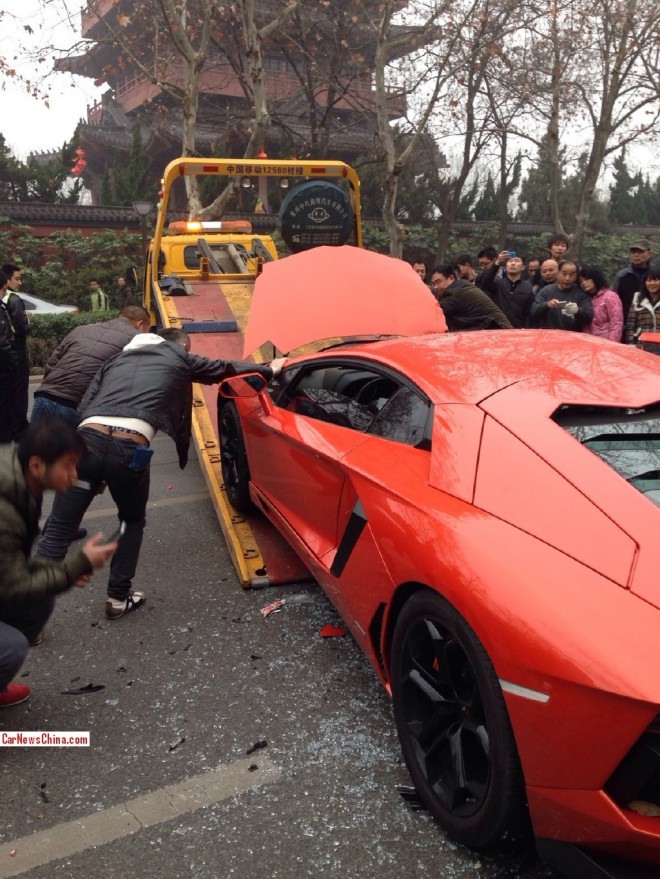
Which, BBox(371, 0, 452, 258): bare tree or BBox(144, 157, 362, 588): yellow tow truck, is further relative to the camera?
BBox(371, 0, 452, 258): bare tree

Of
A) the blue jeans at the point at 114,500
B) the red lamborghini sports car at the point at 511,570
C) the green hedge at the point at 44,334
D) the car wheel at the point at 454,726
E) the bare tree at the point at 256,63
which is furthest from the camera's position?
the green hedge at the point at 44,334

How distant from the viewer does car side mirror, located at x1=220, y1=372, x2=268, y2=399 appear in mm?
4090

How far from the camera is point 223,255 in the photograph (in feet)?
31.2

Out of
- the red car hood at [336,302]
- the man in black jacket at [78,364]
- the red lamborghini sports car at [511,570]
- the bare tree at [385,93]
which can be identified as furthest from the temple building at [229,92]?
the red lamborghini sports car at [511,570]

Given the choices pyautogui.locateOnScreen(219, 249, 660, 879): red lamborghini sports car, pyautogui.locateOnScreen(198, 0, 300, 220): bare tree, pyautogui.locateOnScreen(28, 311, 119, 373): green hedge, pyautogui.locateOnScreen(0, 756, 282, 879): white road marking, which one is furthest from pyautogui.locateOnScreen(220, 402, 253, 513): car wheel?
pyautogui.locateOnScreen(198, 0, 300, 220): bare tree

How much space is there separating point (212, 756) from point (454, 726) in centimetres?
96

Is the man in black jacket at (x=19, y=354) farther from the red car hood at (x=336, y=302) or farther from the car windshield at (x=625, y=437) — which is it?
the car windshield at (x=625, y=437)

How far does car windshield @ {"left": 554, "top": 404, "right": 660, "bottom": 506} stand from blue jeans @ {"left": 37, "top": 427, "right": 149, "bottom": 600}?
2088mm

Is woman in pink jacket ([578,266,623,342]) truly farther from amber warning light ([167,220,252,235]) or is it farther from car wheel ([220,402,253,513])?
amber warning light ([167,220,252,235])

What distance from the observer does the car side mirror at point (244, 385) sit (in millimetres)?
4090

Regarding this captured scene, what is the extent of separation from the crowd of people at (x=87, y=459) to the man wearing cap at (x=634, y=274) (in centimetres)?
423

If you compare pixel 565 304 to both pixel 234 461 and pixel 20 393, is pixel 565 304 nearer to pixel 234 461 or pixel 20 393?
pixel 234 461

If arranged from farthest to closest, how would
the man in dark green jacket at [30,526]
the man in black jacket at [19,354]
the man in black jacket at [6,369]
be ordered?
the man in black jacket at [19,354] → the man in black jacket at [6,369] → the man in dark green jacket at [30,526]

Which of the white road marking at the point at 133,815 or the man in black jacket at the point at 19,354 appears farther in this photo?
the man in black jacket at the point at 19,354
